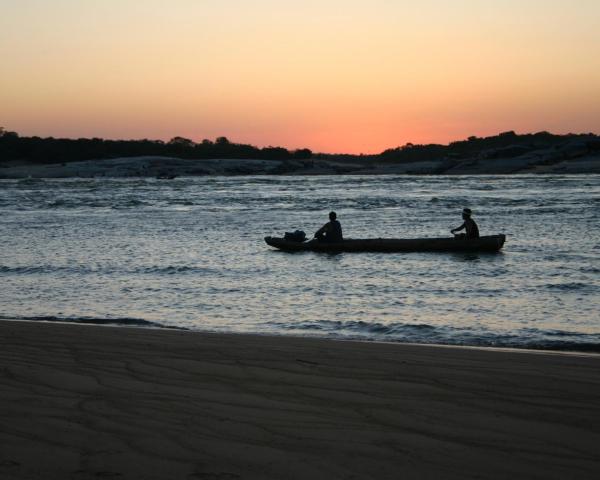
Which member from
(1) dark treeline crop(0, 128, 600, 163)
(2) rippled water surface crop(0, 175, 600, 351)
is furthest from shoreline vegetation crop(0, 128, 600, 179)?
(2) rippled water surface crop(0, 175, 600, 351)

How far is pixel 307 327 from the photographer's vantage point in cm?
948

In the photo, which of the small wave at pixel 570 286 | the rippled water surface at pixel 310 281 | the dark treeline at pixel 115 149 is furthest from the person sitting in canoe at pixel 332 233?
the dark treeline at pixel 115 149

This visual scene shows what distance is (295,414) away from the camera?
4344 mm

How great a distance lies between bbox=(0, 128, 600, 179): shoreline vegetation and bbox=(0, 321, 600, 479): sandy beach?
284ft

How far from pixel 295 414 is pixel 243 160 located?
409ft

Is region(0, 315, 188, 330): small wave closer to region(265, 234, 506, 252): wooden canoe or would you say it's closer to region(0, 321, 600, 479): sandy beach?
region(0, 321, 600, 479): sandy beach

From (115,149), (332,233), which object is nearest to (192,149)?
(115,149)

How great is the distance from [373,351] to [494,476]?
316 centimetres

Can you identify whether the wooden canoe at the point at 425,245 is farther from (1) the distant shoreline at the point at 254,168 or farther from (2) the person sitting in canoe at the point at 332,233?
(1) the distant shoreline at the point at 254,168

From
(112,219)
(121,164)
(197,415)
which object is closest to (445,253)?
(197,415)

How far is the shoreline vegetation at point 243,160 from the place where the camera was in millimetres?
98438

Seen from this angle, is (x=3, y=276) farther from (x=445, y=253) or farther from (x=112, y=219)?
(x=112, y=219)

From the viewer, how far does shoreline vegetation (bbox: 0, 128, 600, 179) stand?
98438mm

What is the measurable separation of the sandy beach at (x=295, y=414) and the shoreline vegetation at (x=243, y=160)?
86581mm
